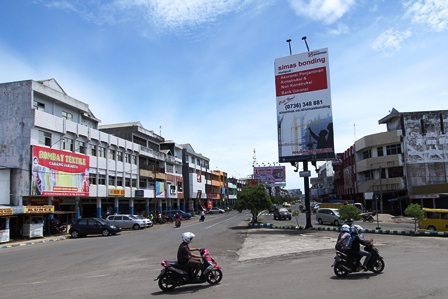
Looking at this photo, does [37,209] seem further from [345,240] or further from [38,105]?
[345,240]

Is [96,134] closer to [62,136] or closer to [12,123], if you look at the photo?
[62,136]

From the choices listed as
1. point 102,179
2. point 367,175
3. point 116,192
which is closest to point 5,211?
point 102,179

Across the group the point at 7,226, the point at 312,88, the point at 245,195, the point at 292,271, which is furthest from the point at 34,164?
the point at 292,271

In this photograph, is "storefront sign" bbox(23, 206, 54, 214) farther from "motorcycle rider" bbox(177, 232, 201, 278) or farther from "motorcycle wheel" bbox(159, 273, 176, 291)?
"motorcycle rider" bbox(177, 232, 201, 278)

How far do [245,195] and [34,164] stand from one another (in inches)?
733

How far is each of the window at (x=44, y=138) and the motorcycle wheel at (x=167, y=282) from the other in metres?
27.4

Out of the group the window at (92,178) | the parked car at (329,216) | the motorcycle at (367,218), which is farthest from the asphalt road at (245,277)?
the window at (92,178)

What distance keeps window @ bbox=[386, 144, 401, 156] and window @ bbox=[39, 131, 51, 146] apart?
46410 mm

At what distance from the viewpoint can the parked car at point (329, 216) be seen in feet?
109

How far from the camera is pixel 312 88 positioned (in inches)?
1131

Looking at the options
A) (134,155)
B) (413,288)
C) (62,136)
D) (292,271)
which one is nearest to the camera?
(413,288)

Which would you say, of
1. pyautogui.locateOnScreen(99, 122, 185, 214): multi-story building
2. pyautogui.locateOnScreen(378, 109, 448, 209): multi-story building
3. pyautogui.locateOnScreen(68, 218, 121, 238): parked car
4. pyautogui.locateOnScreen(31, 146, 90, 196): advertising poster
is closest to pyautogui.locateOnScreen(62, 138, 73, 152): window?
pyautogui.locateOnScreen(31, 146, 90, 196): advertising poster

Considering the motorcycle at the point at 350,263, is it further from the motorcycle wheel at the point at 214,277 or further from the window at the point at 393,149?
the window at the point at 393,149

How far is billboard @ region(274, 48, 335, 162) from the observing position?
93.4 ft
